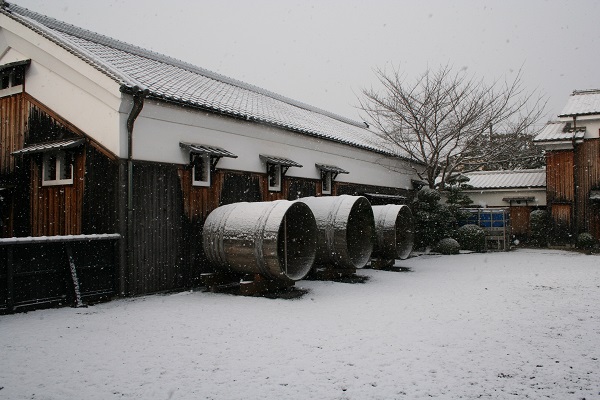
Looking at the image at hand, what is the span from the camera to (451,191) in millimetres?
21359

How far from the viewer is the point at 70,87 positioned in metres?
9.30

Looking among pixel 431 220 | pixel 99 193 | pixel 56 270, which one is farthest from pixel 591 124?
pixel 56 270

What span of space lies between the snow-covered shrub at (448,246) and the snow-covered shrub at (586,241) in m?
5.82

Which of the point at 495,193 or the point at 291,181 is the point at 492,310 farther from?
the point at 495,193

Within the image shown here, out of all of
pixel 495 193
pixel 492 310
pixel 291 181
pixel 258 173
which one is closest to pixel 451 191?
pixel 495 193

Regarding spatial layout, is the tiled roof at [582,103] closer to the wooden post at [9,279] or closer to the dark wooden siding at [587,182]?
the dark wooden siding at [587,182]

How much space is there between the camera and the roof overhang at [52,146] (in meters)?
8.64

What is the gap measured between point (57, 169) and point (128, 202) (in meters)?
2.29

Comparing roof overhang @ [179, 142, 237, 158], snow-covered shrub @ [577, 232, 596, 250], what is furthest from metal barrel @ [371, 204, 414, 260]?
snow-covered shrub @ [577, 232, 596, 250]

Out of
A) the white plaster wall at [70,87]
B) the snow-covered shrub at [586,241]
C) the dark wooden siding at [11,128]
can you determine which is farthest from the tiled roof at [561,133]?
the dark wooden siding at [11,128]

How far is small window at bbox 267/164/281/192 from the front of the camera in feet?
41.8

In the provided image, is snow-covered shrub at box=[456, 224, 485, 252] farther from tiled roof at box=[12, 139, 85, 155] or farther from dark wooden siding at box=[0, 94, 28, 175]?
dark wooden siding at box=[0, 94, 28, 175]

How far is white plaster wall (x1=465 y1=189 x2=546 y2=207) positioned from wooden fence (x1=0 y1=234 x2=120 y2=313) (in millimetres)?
23205

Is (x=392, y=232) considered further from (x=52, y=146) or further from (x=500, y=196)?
(x=500, y=196)
